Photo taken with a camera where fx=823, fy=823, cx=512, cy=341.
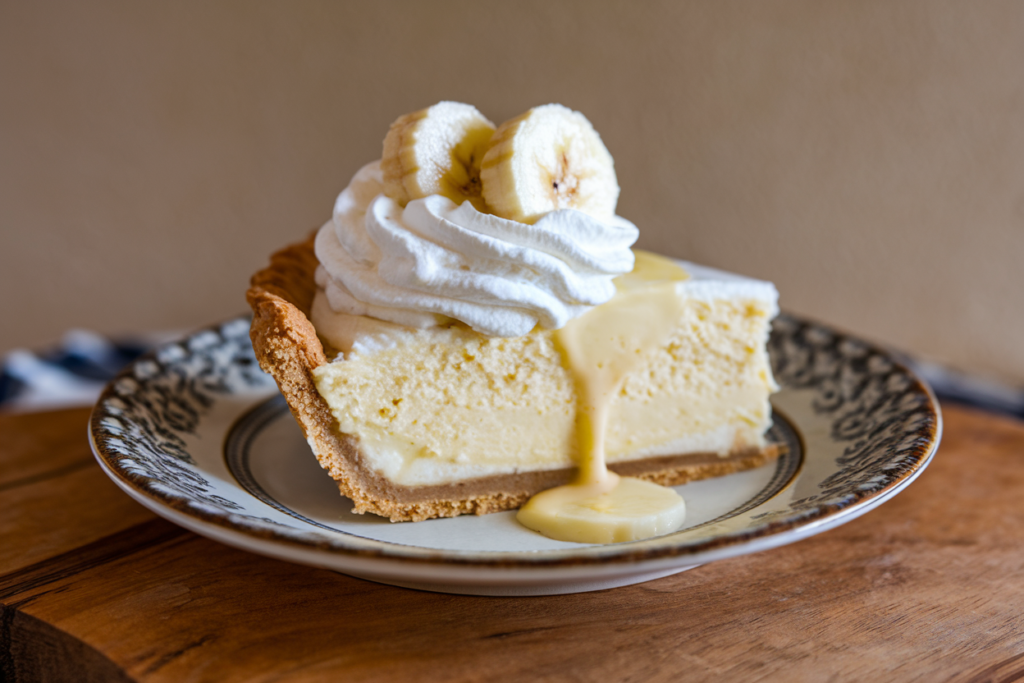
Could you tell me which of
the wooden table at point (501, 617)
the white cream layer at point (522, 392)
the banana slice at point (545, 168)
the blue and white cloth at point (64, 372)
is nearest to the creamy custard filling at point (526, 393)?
the white cream layer at point (522, 392)

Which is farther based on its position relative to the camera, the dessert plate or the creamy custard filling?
the creamy custard filling

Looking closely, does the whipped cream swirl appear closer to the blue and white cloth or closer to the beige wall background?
the blue and white cloth

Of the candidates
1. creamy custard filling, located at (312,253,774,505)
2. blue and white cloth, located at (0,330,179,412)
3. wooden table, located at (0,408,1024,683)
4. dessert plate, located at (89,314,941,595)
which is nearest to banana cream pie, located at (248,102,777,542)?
creamy custard filling, located at (312,253,774,505)

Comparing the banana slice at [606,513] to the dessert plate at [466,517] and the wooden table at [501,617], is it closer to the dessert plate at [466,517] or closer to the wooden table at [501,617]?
the dessert plate at [466,517]

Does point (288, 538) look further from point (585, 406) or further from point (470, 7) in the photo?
point (470, 7)

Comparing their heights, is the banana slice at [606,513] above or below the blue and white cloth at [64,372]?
above

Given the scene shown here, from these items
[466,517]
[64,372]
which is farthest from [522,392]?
[64,372]
